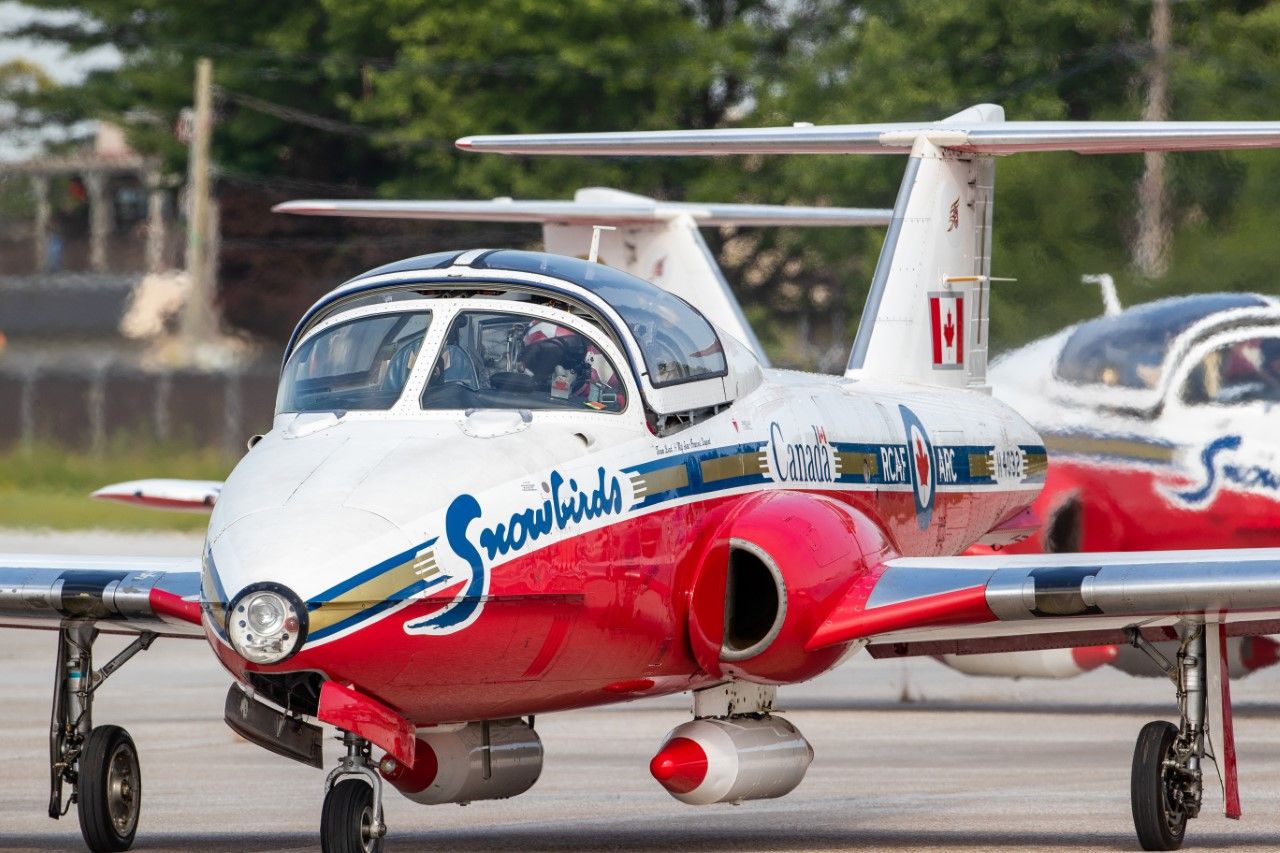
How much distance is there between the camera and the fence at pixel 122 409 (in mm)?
36219

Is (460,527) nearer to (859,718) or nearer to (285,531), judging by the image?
(285,531)

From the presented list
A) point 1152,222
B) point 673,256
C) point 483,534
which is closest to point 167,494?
point 673,256

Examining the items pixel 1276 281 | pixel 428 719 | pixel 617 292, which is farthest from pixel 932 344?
pixel 1276 281

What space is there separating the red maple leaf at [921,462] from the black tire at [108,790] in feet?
14.6

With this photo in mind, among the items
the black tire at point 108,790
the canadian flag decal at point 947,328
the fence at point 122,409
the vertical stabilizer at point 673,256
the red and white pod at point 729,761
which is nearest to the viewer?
the red and white pod at point 729,761

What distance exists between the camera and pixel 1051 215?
23.1 m

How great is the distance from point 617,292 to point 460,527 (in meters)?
1.90

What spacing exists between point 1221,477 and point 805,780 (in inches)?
184

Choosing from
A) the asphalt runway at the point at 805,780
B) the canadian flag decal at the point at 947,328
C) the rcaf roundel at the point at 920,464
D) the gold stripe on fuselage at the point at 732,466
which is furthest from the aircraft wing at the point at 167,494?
the gold stripe on fuselage at the point at 732,466

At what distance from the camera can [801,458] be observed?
35.7ft

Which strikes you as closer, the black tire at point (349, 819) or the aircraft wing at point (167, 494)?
the black tire at point (349, 819)

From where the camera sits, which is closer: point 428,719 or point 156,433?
point 428,719

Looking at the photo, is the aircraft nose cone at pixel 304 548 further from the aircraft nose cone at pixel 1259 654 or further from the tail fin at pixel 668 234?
Answer: the aircraft nose cone at pixel 1259 654

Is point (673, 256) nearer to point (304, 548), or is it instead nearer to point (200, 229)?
point (304, 548)
